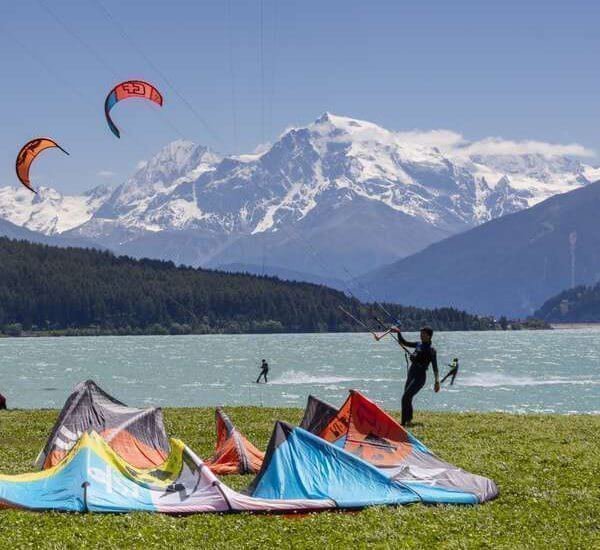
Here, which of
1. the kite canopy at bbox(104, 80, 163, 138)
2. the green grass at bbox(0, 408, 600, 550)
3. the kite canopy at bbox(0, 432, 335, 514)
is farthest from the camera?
the kite canopy at bbox(104, 80, 163, 138)

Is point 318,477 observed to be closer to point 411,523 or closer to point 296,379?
point 411,523

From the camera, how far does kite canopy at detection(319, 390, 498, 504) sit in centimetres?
2005

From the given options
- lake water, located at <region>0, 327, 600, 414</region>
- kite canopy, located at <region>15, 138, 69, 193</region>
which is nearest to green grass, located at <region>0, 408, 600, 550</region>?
kite canopy, located at <region>15, 138, 69, 193</region>

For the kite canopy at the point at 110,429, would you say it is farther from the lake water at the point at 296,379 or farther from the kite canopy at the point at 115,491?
the lake water at the point at 296,379

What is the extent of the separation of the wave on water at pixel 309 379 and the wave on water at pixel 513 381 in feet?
34.6

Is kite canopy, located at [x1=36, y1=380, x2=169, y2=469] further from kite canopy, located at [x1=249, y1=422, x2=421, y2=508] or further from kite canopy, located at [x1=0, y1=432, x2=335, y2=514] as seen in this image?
kite canopy, located at [x1=249, y1=422, x2=421, y2=508]

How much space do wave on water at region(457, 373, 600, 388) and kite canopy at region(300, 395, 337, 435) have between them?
3353 inches

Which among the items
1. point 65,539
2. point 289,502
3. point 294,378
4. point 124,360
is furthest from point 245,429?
point 124,360

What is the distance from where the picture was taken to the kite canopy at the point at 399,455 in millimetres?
20047

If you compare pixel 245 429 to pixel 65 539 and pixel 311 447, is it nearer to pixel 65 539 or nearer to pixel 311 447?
pixel 311 447

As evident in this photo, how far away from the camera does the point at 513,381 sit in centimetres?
11806

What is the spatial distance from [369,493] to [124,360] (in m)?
153

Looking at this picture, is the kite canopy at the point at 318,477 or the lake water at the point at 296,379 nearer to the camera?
the kite canopy at the point at 318,477

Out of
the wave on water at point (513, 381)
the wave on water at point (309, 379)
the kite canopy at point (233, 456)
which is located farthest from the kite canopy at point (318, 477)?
the wave on water at point (513, 381)
